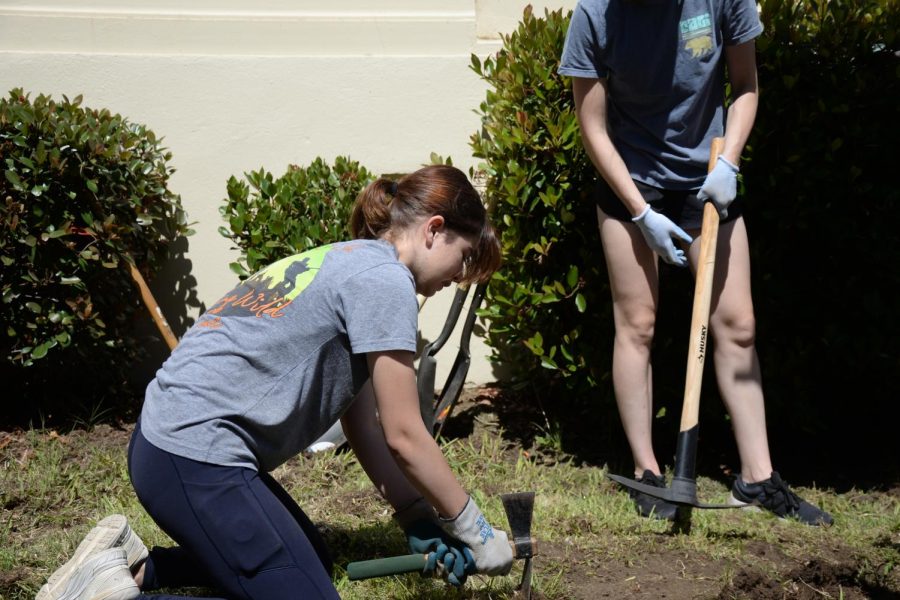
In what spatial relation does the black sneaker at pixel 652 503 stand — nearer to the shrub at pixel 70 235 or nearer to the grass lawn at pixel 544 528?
the grass lawn at pixel 544 528

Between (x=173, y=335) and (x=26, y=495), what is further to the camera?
(x=173, y=335)

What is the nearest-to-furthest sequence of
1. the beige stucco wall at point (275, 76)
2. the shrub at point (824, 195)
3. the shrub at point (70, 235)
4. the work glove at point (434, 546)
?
the work glove at point (434, 546), the shrub at point (824, 195), the shrub at point (70, 235), the beige stucco wall at point (275, 76)

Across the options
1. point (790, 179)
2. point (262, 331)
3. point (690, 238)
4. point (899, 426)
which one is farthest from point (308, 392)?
point (899, 426)

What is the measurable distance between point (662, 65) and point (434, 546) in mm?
1806

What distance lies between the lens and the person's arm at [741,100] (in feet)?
11.0

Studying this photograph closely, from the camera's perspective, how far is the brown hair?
96.2 inches

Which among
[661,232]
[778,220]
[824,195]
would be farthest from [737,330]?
[824,195]

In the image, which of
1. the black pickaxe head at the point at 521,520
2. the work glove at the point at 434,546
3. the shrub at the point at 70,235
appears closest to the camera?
the work glove at the point at 434,546

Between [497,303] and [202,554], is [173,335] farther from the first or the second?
[202,554]

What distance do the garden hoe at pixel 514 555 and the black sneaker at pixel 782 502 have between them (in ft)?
3.82

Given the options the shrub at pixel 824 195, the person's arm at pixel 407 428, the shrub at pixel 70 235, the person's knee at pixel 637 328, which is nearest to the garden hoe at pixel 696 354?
the person's knee at pixel 637 328

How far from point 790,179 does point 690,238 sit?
66 cm

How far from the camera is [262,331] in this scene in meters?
2.37

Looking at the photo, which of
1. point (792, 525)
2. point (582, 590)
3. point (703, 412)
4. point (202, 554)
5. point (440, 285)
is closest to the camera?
point (202, 554)
